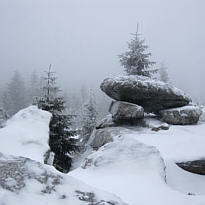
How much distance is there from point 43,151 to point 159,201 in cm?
443

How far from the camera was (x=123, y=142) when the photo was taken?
6.89 m

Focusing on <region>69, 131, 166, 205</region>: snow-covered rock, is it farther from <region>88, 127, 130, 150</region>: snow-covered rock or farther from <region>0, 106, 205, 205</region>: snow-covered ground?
<region>88, 127, 130, 150</region>: snow-covered rock

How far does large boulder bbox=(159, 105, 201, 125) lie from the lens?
39.5 feet

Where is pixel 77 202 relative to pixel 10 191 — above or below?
below

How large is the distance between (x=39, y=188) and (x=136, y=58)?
1594 cm

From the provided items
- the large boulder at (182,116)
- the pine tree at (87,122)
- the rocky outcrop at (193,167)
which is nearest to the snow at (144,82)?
Result: the large boulder at (182,116)

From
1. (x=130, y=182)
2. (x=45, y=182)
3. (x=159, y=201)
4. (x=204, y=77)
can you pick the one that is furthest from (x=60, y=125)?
(x=204, y=77)

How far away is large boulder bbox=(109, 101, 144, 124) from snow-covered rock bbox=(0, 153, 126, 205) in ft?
32.0

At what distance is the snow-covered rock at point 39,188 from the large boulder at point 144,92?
9.98 m

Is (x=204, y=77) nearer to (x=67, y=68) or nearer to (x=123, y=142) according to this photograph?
(x=67, y=68)

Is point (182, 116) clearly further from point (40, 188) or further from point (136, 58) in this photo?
point (40, 188)

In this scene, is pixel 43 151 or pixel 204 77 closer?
pixel 43 151

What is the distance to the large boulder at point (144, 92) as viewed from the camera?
41.0 ft

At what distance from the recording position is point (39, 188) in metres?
2.53
